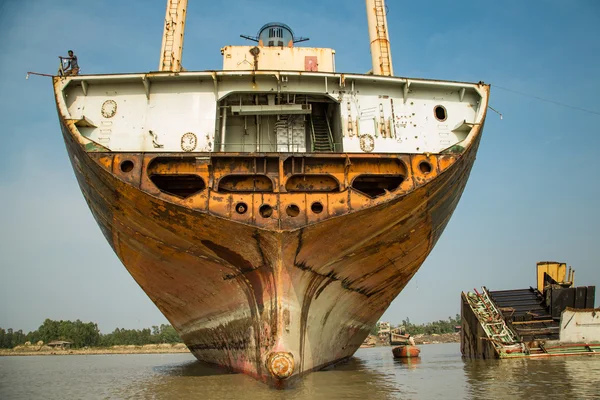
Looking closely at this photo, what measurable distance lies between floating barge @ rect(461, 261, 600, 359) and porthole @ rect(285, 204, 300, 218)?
7031 millimetres

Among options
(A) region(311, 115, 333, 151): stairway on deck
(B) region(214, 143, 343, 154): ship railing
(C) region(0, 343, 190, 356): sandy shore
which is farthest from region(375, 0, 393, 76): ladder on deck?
(C) region(0, 343, 190, 356): sandy shore

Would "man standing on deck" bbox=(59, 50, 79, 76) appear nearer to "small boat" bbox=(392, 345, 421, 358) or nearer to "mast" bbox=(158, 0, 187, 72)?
"mast" bbox=(158, 0, 187, 72)

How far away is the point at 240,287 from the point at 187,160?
7.74 feet

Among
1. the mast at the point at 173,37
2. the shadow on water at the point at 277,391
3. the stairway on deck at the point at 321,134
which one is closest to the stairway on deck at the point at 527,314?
the shadow on water at the point at 277,391

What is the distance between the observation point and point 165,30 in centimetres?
989

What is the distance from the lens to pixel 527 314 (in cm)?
1227

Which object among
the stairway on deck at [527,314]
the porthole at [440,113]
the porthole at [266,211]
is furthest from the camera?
the stairway on deck at [527,314]

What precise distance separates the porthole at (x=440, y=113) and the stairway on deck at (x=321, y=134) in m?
2.28

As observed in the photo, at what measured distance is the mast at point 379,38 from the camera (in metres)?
10.4

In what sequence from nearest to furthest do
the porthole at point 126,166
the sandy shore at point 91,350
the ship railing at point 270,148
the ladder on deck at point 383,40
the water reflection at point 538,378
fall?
1. the water reflection at point 538,378
2. the porthole at point 126,166
3. the ship railing at point 270,148
4. the ladder on deck at point 383,40
5. the sandy shore at point 91,350

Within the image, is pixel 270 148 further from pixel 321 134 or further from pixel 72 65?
pixel 72 65

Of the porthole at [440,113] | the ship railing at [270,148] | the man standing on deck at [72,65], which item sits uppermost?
the man standing on deck at [72,65]

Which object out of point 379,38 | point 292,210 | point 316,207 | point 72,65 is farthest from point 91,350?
point 316,207

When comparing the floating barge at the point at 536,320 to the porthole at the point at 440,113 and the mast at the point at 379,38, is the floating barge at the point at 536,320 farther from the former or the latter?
the mast at the point at 379,38
